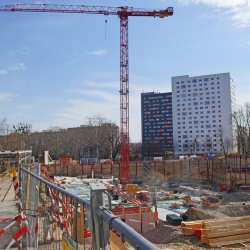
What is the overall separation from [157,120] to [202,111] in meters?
22.5

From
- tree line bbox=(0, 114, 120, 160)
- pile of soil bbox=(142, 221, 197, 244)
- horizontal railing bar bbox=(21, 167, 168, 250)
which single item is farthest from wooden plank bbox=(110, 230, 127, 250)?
tree line bbox=(0, 114, 120, 160)

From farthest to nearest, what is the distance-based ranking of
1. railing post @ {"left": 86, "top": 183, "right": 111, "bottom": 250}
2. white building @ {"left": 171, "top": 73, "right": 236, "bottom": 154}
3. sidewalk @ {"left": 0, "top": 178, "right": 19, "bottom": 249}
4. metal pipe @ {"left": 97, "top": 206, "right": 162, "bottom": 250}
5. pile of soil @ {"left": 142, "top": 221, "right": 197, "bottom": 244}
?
white building @ {"left": 171, "top": 73, "right": 236, "bottom": 154}
pile of soil @ {"left": 142, "top": 221, "right": 197, "bottom": 244}
sidewalk @ {"left": 0, "top": 178, "right": 19, "bottom": 249}
railing post @ {"left": 86, "top": 183, "right": 111, "bottom": 250}
metal pipe @ {"left": 97, "top": 206, "right": 162, "bottom": 250}

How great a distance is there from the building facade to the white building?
11098mm

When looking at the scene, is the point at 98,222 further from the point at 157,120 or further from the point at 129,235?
the point at 157,120

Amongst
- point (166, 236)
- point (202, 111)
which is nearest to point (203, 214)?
point (166, 236)

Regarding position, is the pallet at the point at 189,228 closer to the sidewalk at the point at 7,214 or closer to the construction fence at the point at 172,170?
the sidewalk at the point at 7,214

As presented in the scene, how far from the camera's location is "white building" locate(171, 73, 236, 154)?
84.2 m

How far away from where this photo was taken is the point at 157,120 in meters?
105

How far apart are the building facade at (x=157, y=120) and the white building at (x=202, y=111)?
437 inches

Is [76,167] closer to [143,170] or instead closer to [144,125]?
[143,170]

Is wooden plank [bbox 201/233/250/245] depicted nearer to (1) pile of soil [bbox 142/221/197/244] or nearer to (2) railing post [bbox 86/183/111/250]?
(1) pile of soil [bbox 142/221/197/244]

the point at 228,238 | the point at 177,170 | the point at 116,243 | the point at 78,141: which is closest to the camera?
the point at 116,243

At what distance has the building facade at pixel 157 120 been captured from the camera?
101m

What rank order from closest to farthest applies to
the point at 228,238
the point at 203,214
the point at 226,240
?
the point at 226,240 → the point at 228,238 → the point at 203,214
